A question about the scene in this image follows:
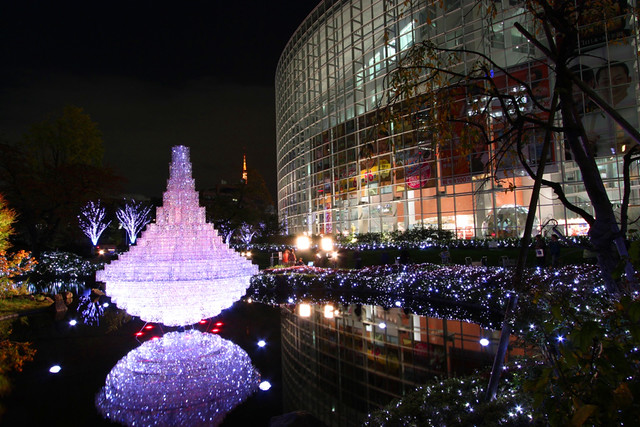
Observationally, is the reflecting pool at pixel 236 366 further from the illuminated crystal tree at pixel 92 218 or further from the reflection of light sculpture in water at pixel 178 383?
the illuminated crystal tree at pixel 92 218

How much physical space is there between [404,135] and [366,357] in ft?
59.5

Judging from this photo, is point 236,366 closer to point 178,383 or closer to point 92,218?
point 178,383

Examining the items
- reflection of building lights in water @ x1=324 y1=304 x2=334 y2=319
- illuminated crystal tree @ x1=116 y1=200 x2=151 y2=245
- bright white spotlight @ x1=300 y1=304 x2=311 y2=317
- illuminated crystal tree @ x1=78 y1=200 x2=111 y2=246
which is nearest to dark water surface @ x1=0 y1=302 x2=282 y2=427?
bright white spotlight @ x1=300 y1=304 x2=311 y2=317

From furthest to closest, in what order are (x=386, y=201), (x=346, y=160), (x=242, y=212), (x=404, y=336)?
(x=242, y=212), (x=346, y=160), (x=386, y=201), (x=404, y=336)

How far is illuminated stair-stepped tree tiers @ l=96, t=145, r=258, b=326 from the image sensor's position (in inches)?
329

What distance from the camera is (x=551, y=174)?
24.5m

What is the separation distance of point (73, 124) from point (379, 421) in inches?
1562

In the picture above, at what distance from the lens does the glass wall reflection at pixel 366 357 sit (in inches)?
234

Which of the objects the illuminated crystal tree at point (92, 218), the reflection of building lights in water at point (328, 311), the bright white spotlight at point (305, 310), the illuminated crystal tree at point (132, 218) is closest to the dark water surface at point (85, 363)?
the bright white spotlight at point (305, 310)

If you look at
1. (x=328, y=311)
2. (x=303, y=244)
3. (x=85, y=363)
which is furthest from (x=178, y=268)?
(x=303, y=244)

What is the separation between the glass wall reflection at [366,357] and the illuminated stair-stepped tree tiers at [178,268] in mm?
1932

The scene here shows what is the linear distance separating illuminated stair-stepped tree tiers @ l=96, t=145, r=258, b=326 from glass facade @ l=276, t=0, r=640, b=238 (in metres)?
7.08

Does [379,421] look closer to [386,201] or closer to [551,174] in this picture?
[551,174]

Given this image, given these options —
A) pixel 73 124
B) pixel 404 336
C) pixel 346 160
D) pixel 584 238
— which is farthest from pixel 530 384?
pixel 73 124
